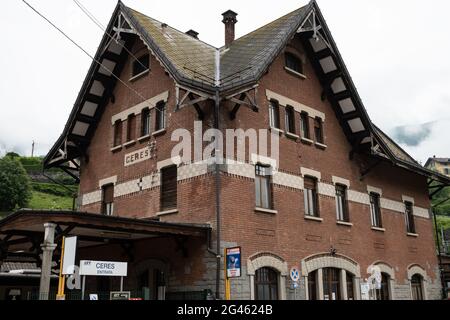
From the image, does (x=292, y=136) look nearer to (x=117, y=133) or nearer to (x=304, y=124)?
(x=304, y=124)

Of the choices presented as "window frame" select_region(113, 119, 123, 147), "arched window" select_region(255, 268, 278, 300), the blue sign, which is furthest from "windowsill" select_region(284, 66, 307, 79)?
the blue sign

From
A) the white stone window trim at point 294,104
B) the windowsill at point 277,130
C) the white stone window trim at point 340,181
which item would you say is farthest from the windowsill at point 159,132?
the white stone window trim at point 340,181

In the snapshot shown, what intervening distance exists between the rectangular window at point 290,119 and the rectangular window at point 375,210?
17.8 feet

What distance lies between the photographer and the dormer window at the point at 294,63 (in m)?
19.0

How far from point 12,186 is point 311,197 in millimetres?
51694

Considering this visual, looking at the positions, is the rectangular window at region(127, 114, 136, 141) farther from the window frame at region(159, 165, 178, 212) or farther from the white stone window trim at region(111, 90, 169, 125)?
the window frame at region(159, 165, 178, 212)

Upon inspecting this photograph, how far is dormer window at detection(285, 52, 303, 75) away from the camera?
62.5 feet

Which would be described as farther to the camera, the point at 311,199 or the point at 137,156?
the point at 311,199

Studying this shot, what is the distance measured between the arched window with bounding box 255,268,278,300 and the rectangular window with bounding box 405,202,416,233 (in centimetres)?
999

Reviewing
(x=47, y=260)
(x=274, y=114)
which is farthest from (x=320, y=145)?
(x=47, y=260)

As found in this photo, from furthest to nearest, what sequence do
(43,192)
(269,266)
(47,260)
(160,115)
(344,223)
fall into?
(43,192) < (344,223) < (160,115) < (269,266) < (47,260)

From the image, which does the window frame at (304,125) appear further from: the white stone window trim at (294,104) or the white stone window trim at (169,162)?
the white stone window trim at (169,162)

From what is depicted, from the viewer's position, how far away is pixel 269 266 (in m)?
15.4
